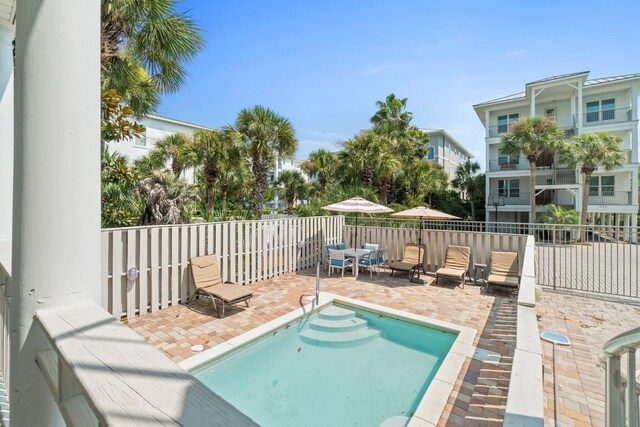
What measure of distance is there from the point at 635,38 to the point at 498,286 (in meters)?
8.24

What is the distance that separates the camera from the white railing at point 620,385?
4.58 ft

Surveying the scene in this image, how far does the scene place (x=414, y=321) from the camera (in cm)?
646

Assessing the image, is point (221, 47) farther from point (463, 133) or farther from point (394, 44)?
point (463, 133)

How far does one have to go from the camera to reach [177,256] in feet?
22.6

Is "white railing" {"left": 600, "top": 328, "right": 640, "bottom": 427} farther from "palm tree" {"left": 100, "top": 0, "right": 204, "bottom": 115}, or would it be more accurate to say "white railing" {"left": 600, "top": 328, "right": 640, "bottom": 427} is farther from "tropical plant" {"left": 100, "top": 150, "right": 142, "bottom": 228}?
"palm tree" {"left": 100, "top": 0, "right": 204, "bottom": 115}

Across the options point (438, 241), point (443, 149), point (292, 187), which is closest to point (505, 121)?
point (443, 149)

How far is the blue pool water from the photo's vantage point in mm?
4133

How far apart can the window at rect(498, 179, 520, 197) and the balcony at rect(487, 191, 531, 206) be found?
0.74 ft

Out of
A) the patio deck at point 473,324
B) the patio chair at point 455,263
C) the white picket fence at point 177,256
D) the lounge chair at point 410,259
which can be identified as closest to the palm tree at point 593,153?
the patio chair at point 455,263

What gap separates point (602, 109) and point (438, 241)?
997 inches

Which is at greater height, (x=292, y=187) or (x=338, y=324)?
(x=292, y=187)

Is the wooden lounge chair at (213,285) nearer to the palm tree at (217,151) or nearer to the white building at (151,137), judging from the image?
the palm tree at (217,151)

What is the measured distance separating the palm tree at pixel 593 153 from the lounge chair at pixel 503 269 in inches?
709

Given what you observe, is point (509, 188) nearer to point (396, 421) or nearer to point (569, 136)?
point (569, 136)
